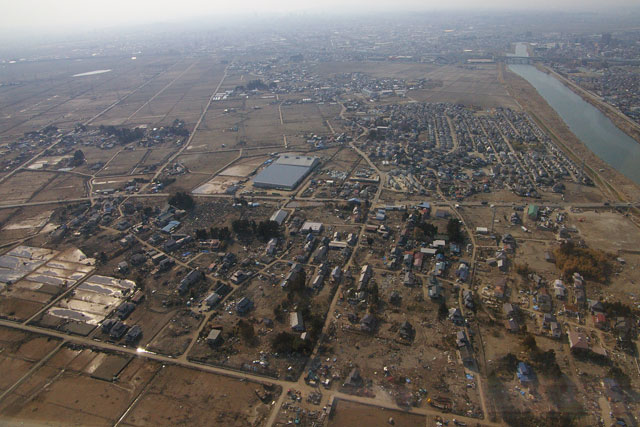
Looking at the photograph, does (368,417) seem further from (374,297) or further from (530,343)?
(530,343)

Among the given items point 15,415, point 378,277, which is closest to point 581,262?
point 378,277

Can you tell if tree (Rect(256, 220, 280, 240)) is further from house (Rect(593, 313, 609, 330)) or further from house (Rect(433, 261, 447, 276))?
house (Rect(593, 313, 609, 330))

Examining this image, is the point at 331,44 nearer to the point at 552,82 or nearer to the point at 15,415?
the point at 552,82

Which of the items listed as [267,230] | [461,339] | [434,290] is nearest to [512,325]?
[461,339]

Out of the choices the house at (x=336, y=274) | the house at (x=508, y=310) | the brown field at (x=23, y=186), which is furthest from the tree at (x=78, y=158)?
the house at (x=508, y=310)

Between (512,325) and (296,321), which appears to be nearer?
(512,325)

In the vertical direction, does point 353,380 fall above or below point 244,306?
below

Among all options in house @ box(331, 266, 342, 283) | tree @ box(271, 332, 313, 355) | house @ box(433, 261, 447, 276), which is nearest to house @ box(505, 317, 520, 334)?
house @ box(433, 261, 447, 276)
